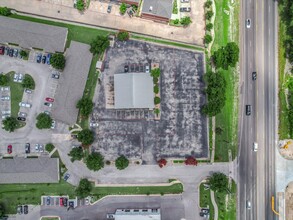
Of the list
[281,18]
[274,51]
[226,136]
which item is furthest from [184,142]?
[281,18]

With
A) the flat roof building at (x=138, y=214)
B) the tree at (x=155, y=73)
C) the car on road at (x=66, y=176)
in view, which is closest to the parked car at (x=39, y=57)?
the tree at (x=155, y=73)

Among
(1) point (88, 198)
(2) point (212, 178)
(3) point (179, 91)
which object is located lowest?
(1) point (88, 198)

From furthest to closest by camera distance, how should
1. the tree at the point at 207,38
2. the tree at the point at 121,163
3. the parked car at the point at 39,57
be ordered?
the parked car at the point at 39,57, the tree at the point at 207,38, the tree at the point at 121,163

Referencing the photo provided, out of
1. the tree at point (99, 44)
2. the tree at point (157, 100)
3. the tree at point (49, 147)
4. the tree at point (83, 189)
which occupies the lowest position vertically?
the tree at point (83, 189)

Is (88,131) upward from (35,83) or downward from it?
downward

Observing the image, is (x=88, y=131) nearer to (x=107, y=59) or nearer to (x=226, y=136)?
(x=107, y=59)

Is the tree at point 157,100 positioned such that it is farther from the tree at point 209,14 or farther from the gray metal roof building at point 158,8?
the tree at point 209,14

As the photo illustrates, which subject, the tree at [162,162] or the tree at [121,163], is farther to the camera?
the tree at [162,162]

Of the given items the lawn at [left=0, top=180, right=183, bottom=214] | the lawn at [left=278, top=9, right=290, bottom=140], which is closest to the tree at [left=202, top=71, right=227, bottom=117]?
the lawn at [left=278, top=9, right=290, bottom=140]
